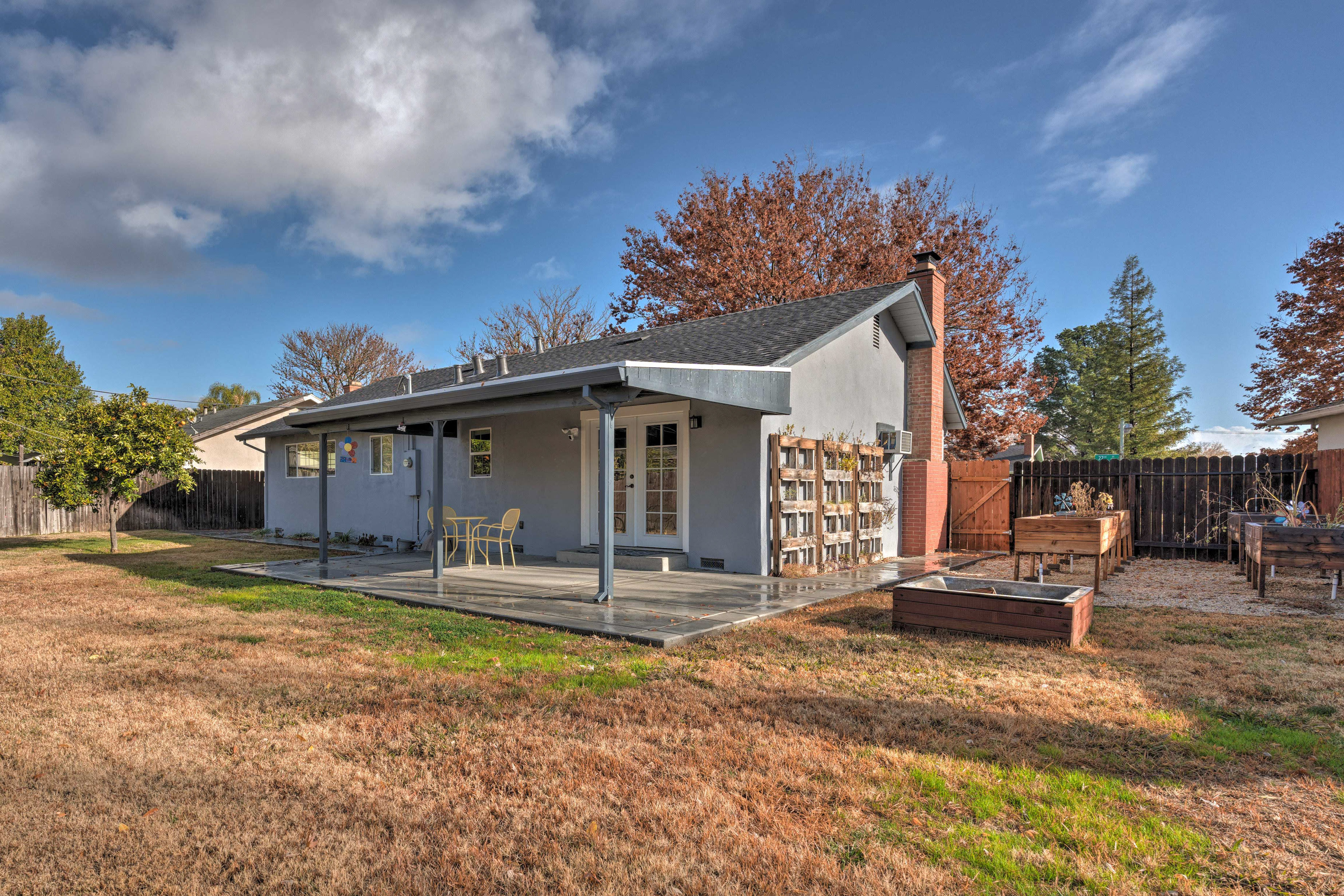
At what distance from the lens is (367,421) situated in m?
9.56

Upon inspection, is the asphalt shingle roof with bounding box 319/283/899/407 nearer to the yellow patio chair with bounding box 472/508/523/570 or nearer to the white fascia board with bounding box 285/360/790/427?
the white fascia board with bounding box 285/360/790/427

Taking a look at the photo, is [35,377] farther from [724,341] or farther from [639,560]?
[724,341]

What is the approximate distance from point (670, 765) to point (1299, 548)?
774cm

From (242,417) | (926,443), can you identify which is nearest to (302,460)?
(242,417)

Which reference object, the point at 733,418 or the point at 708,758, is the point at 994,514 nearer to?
the point at 733,418

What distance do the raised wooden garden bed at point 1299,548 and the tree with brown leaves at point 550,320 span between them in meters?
23.3

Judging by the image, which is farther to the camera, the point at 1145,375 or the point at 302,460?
the point at 1145,375

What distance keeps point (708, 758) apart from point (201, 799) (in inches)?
82.9

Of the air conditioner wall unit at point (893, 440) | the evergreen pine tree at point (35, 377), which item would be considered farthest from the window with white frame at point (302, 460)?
the evergreen pine tree at point (35, 377)

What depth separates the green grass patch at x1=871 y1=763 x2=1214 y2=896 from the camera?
7.00 feet

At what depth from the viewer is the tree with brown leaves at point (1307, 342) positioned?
18.3m

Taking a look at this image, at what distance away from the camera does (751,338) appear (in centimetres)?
972

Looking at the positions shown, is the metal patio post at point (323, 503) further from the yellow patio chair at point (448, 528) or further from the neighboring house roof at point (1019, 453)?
the neighboring house roof at point (1019, 453)

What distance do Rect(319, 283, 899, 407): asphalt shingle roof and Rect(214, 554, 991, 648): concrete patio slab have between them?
103 inches
